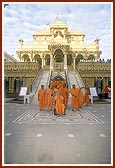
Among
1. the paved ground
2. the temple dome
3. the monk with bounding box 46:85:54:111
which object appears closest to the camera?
the paved ground

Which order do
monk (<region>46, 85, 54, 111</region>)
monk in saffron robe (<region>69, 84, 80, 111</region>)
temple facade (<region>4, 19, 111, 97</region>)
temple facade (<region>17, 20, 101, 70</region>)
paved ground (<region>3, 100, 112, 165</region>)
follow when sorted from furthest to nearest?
temple facade (<region>17, 20, 101, 70</region>) → temple facade (<region>4, 19, 111, 97</region>) → monk in saffron robe (<region>69, 84, 80, 111</region>) → monk (<region>46, 85, 54, 111</region>) → paved ground (<region>3, 100, 112, 165</region>)

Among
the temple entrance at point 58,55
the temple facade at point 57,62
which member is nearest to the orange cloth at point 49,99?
the temple facade at point 57,62

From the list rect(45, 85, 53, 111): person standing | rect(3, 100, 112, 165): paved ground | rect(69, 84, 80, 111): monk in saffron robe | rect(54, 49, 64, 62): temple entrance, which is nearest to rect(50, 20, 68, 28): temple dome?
rect(54, 49, 64, 62): temple entrance

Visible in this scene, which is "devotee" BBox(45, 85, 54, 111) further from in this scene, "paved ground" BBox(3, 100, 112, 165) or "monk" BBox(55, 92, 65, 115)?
"paved ground" BBox(3, 100, 112, 165)

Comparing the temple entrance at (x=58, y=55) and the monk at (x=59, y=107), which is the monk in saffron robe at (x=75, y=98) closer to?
the monk at (x=59, y=107)

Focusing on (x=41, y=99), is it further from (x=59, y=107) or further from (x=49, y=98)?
(x=59, y=107)

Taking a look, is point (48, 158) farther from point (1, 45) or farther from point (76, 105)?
point (76, 105)

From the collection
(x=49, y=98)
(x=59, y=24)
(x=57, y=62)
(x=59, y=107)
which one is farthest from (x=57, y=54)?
(x=59, y=107)

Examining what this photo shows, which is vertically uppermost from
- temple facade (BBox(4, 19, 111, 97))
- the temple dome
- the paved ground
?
the temple dome

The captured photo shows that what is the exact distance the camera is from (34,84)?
65.2 ft

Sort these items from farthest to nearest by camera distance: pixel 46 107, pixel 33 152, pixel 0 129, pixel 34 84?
pixel 34 84 < pixel 46 107 < pixel 33 152 < pixel 0 129

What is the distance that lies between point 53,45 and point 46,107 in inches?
746

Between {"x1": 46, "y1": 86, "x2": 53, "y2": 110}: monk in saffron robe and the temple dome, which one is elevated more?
the temple dome

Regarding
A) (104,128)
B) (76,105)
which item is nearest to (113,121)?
(104,128)
